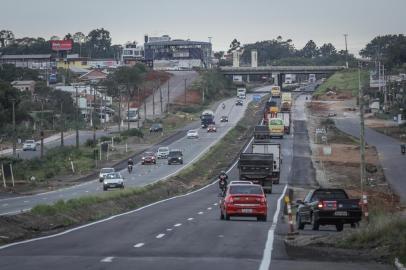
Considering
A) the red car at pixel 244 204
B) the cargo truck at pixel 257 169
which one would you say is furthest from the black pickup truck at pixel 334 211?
the cargo truck at pixel 257 169

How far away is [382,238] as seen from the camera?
22219 millimetres

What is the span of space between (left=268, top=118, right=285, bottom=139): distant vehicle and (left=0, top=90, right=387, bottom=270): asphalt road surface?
83327 millimetres

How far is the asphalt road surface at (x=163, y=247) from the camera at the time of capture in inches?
725

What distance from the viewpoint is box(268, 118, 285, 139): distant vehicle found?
396 ft

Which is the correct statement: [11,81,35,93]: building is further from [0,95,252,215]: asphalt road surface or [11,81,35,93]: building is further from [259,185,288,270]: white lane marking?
[259,185,288,270]: white lane marking

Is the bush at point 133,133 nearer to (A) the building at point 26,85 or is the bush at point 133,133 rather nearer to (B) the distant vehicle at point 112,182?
(A) the building at point 26,85

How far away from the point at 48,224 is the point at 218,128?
372 ft

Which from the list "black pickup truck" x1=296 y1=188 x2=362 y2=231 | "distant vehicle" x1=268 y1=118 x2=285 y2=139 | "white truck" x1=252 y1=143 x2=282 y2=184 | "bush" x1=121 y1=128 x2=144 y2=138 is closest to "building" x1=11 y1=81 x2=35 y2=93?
"bush" x1=121 y1=128 x2=144 y2=138

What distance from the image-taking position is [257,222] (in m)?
34.9

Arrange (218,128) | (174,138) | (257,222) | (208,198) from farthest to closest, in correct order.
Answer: (218,128) → (174,138) → (208,198) → (257,222)

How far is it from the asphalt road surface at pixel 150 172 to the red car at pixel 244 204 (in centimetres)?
955

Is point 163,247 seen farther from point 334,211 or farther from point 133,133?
point 133,133

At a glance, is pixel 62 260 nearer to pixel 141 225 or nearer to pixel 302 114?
pixel 141 225

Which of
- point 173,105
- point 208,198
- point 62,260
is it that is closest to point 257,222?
point 62,260
